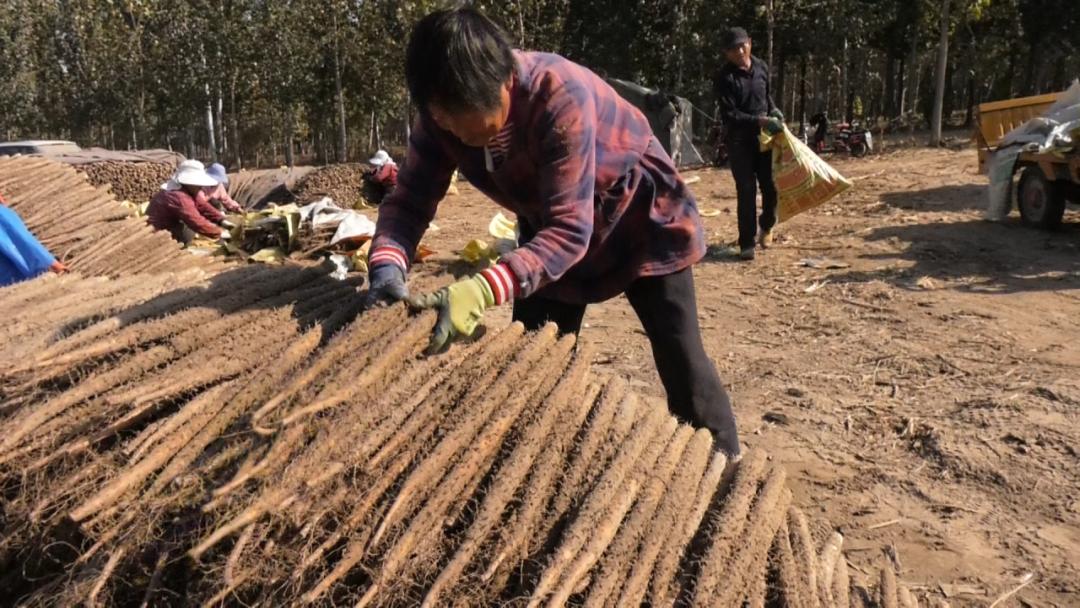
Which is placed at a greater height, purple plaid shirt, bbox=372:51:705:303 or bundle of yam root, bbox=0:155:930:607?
purple plaid shirt, bbox=372:51:705:303

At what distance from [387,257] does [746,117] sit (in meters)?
4.99

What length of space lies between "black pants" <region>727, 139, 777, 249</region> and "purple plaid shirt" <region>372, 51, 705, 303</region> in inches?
174

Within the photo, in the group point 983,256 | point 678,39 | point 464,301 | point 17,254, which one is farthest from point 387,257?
point 678,39

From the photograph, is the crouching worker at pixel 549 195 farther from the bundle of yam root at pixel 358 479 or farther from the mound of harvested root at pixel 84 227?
the mound of harvested root at pixel 84 227

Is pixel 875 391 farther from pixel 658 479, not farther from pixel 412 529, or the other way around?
pixel 412 529

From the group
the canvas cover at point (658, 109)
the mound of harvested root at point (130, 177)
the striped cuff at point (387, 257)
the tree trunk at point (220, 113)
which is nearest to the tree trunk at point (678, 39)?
the canvas cover at point (658, 109)


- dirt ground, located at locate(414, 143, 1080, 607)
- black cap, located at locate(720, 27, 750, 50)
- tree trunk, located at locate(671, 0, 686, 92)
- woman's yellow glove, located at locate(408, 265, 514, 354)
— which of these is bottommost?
dirt ground, located at locate(414, 143, 1080, 607)

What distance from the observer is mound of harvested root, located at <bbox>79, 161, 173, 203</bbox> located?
9.92 metres

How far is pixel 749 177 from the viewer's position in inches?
264

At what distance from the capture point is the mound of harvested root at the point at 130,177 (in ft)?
32.6

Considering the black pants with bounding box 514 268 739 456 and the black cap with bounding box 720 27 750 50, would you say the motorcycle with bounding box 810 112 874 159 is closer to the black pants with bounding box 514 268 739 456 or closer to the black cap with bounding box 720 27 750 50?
the black cap with bounding box 720 27 750 50

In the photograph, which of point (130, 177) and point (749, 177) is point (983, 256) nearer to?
point (749, 177)

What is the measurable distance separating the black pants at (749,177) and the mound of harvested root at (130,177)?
24.0ft

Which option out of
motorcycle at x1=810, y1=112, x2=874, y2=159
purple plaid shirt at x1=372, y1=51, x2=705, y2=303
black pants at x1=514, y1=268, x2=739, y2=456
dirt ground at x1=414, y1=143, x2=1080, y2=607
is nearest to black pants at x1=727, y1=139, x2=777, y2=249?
dirt ground at x1=414, y1=143, x2=1080, y2=607
